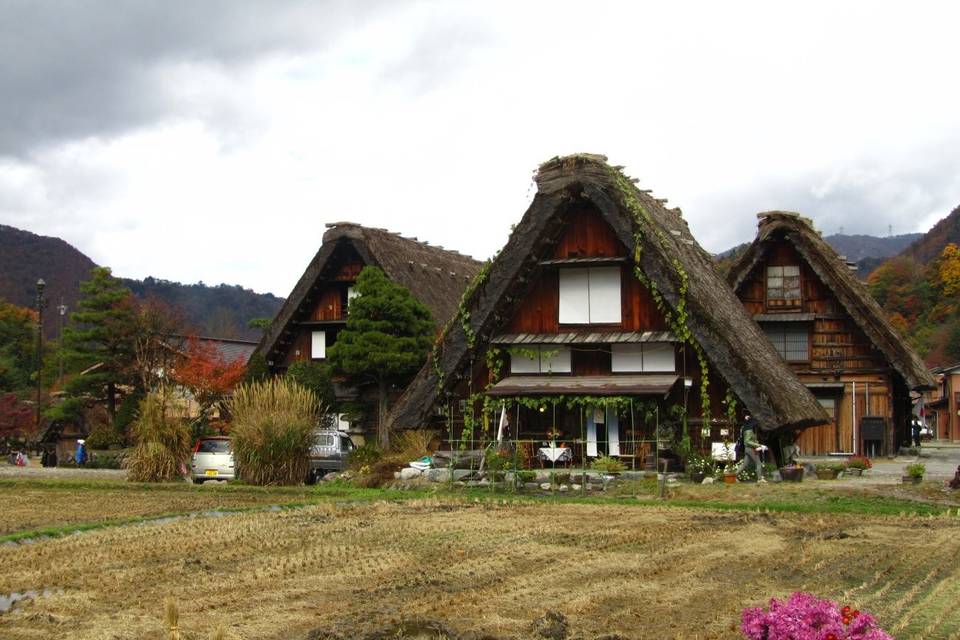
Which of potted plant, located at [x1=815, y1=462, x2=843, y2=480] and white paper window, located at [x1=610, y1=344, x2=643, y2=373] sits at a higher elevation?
white paper window, located at [x1=610, y1=344, x2=643, y2=373]

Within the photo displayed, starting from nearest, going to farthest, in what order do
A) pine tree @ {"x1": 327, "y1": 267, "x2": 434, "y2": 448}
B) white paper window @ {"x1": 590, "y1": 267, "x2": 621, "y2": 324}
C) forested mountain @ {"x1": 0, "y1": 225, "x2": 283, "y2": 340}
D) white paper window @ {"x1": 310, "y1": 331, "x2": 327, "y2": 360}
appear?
white paper window @ {"x1": 590, "y1": 267, "x2": 621, "y2": 324} → pine tree @ {"x1": 327, "y1": 267, "x2": 434, "y2": 448} → white paper window @ {"x1": 310, "y1": 331, "x2": 327, "y2": 360} → forested mountain @ {"x1": 0, "y1": 225, "x2": 283, "y2": 340}

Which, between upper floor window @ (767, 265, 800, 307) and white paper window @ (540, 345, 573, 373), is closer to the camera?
white paper window @ (540, 345, 573, 373)

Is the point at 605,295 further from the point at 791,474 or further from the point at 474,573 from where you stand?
the point at 474,573

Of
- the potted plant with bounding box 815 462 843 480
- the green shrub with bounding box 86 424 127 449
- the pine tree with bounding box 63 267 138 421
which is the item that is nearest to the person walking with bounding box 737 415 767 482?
the potted plant with bounding box 815 462 843 480

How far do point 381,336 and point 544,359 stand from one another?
836cm

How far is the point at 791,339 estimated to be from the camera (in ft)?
110

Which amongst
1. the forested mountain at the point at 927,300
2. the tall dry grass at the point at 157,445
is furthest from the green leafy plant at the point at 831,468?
the forested mountain at the point at 927,300

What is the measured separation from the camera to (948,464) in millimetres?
28656

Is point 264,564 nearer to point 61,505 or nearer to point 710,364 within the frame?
point 61,505

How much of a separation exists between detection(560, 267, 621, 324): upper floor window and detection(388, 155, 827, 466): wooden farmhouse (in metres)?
0.03

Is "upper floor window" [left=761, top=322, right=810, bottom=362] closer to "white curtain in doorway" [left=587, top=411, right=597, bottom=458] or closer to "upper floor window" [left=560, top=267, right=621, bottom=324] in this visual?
"upper floor window" [left=560, top=267, right=621, bottom=324]

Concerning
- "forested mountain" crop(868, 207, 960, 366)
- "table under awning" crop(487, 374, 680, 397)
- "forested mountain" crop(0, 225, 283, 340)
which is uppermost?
"forested mountain" crop(0, 225, 283, 340)

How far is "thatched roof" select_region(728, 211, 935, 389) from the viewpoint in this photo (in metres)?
31.8

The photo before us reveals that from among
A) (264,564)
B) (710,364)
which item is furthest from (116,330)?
(264,564)
